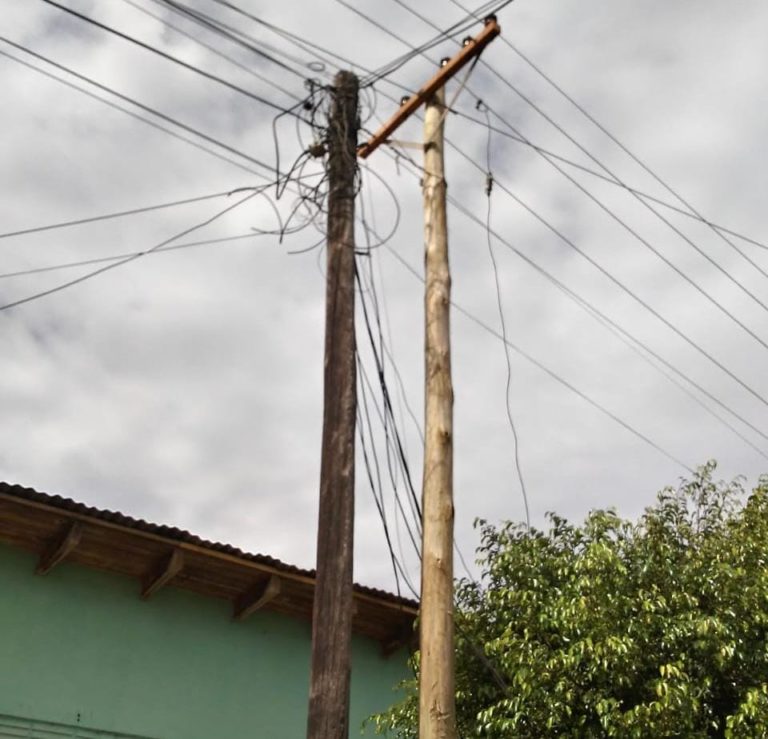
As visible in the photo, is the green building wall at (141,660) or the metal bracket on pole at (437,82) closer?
→ the metal bracket on pole at (437,82)

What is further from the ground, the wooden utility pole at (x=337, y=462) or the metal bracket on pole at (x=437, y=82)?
the metal bracket on pole at (x=437, y=82)

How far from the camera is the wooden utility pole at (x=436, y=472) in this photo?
8016 millimetres

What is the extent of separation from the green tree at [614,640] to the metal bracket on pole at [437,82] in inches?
188

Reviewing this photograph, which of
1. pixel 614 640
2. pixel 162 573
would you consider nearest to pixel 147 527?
pixel 162 573

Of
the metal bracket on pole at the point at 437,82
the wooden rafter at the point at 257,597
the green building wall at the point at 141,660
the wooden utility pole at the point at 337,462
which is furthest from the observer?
the wooden rafter at the point at 257,597

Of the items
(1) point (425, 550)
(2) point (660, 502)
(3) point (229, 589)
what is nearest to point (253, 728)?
(3) point (229, 589)

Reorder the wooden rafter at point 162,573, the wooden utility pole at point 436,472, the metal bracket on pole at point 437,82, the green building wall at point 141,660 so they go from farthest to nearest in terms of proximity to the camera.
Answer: the wooden rafter at point 162,573
the green building wall at point 141,660
the metal bracket on pole at point 437,82
the wooden utility pole at point 436,472

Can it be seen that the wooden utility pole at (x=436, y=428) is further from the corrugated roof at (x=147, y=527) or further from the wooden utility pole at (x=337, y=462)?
the corrugated roof at (x=147, y=527)

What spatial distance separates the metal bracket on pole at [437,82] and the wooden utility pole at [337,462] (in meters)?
0.43

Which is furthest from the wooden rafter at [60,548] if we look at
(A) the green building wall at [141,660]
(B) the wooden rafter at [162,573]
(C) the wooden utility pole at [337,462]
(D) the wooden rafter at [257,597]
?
(C) the wooden utility pole at [337,462]

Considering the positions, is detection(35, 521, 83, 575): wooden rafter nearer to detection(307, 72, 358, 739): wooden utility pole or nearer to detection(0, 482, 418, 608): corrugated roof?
detection(0, 482, 418, 608): corrugated roof

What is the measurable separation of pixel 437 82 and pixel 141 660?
775cm

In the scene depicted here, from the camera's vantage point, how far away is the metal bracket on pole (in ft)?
33.7

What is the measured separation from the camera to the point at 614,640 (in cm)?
1130
